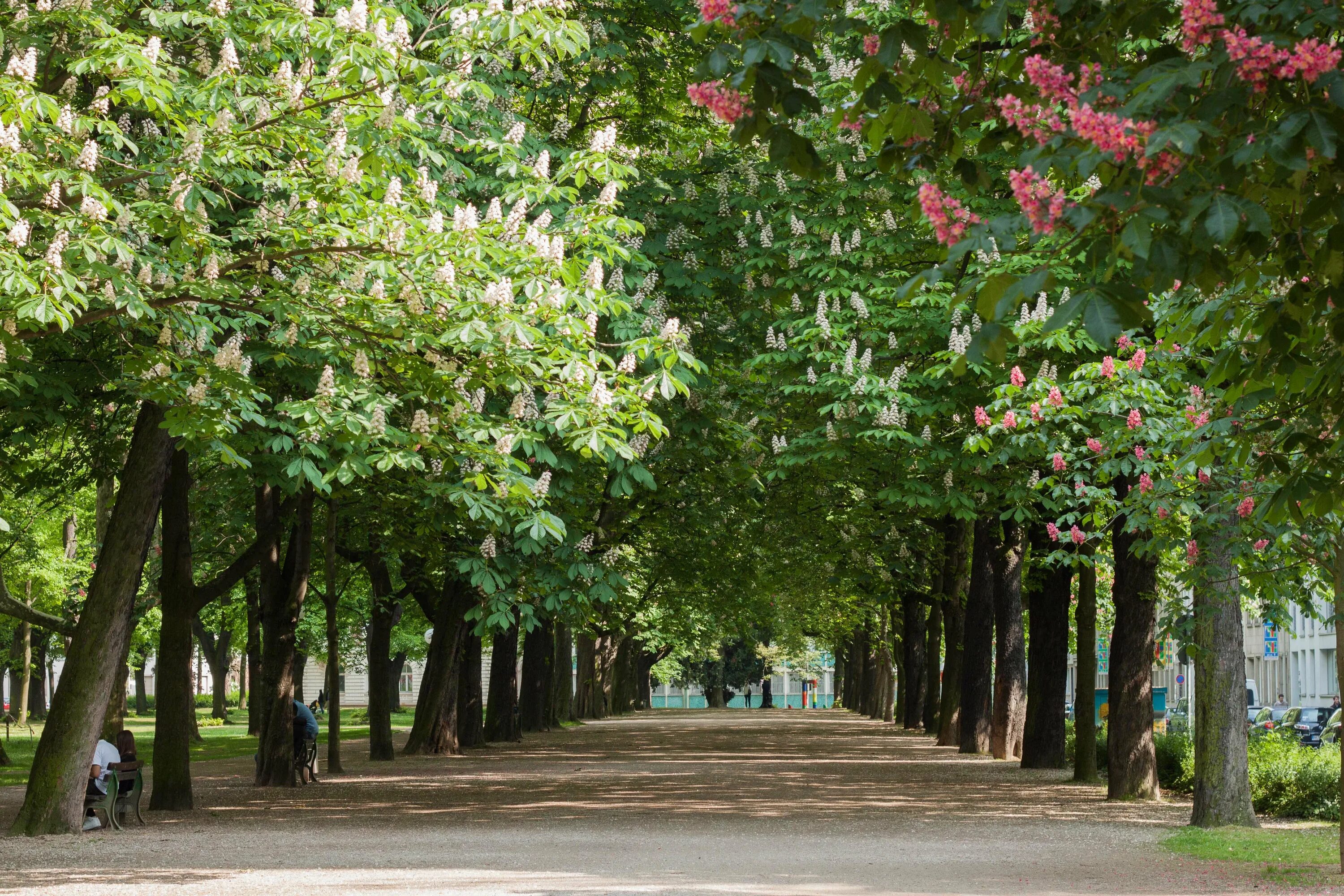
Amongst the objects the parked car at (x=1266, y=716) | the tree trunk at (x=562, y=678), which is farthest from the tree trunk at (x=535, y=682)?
the parked car at (x=1266, y=716)

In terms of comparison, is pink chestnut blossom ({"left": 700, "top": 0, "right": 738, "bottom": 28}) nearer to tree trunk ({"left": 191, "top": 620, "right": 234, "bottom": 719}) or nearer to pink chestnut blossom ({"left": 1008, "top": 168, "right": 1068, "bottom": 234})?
pink chestnut blossom ({"left": 1008, "top": 168, "right": 1068, "bottom": 234})

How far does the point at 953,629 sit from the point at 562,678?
77.1ft

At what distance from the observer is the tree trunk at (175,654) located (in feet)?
60.8

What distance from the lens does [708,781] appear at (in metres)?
25.6

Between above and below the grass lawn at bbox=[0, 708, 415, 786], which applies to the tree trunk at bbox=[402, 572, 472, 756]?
above

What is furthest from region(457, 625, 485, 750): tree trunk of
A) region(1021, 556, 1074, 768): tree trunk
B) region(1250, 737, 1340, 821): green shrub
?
region(1250, 737, 1340, 821): green shrub

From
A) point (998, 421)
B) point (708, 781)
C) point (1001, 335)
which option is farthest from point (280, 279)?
point (708, 781)

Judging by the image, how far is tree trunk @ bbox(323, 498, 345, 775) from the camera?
2355 centimetres

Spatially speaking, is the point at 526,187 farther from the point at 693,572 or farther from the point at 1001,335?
the point at 693,572

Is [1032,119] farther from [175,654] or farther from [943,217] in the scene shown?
[175,654]

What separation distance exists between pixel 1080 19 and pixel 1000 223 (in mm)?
1809

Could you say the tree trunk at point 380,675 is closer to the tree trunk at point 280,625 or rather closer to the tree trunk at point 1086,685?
the tree trunk at point 280,625

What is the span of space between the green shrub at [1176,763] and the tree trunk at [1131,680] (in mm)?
1298

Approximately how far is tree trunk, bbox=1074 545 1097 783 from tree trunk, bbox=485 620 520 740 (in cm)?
1751
